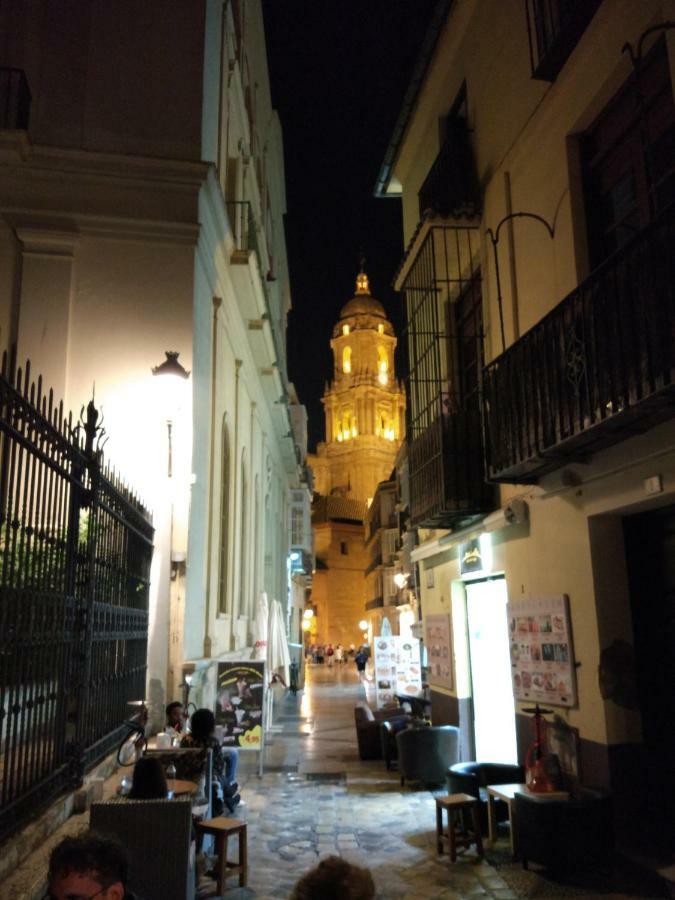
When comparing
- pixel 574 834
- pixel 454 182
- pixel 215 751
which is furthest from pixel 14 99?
pixel 574 834

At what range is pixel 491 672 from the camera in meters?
11.4

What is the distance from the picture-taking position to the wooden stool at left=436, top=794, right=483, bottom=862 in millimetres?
7961

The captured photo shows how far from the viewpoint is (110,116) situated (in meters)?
11.3

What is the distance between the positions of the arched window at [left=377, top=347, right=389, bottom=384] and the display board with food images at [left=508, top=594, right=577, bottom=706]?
77.3m

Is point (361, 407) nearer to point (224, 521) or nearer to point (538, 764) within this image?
point (224, 521)

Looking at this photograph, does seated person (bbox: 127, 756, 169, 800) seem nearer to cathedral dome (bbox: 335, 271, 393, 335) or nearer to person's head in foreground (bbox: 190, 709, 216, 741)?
person's head in foreground (bbox: 190, 709, 216, 741)

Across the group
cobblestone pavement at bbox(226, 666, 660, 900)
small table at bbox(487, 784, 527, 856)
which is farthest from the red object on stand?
cobblestone pavement at bbox(226, 666, 660, 900)

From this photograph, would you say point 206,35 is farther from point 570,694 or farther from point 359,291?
point 359,291

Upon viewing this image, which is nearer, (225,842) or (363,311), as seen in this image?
(225,842)

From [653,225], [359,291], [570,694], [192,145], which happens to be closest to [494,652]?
[570,694]

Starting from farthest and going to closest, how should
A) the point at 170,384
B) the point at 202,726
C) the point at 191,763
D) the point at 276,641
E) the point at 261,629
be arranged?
the point at 276,641, the point at 261,629, the point at 170,384, the point at 202,726, the point at 191,763

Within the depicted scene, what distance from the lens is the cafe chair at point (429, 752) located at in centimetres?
1133

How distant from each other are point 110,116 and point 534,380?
24.2 feet

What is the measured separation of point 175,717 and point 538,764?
12.6 feet
